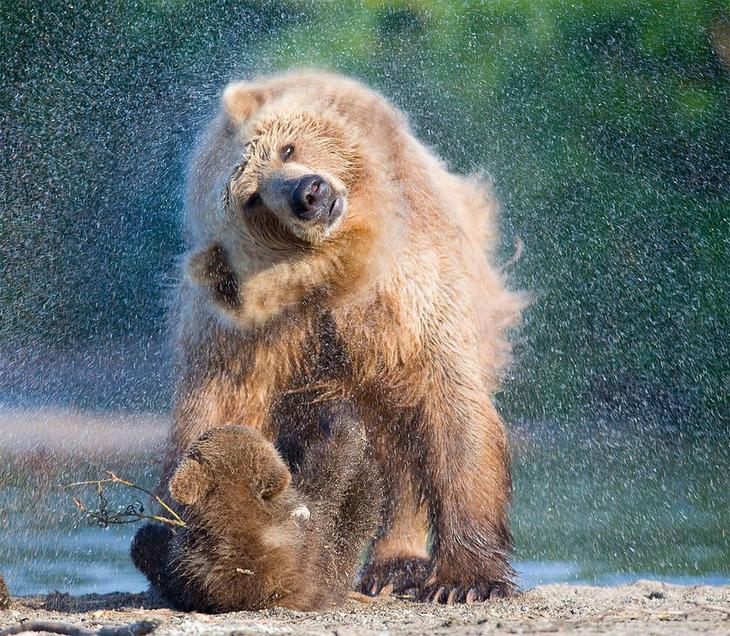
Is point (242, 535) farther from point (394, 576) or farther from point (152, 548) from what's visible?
point (394, 576)

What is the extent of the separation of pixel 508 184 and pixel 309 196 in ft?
27.0

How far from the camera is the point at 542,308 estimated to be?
12.9m

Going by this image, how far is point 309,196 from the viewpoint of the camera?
5391 millimetres

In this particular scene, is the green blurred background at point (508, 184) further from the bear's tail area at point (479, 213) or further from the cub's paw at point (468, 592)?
the cub's paw at point (468, 592)

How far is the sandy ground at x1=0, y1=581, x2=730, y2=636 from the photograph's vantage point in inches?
161

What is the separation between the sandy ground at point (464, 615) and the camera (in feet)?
13.4

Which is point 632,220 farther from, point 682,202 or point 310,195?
point 310,195

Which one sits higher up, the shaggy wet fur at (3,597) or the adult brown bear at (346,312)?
the adult brown bear at (346,312)

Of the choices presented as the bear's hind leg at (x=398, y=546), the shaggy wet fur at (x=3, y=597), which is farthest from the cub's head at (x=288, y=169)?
the shaggy wet fur at (x=3, y=597)

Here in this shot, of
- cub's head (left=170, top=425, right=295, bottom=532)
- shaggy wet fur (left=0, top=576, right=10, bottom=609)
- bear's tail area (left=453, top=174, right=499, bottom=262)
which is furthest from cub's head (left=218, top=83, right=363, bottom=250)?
shaggy wet fur (left=0, top=576, right=10, bottom=609)

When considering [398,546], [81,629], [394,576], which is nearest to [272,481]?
[81,629]

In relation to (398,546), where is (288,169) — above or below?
above

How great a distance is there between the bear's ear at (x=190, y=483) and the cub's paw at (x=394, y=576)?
1813 millimetres

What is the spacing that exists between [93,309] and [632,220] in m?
5.66
